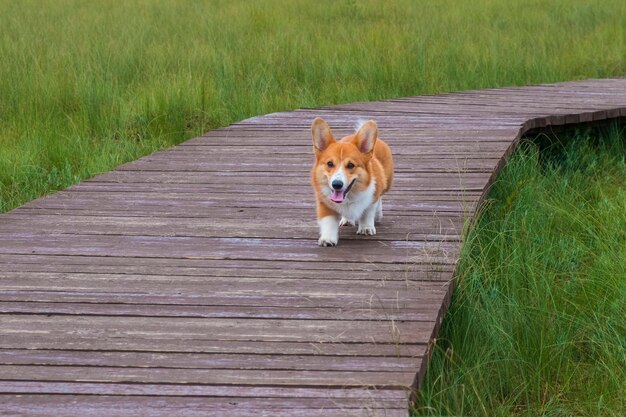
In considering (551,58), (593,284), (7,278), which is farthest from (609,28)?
(7,278)

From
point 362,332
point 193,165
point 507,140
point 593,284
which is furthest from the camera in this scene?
point 507,140

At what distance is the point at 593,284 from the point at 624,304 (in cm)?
38

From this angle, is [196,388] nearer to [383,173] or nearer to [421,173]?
[383,173]

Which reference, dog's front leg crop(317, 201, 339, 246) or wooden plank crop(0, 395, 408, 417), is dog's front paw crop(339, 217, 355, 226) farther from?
wooden plank crop(0, 395, 408, 417)

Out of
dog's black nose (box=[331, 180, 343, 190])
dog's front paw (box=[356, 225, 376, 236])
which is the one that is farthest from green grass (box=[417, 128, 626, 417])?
dog's black nose (box=[331, 180, 343, 190])

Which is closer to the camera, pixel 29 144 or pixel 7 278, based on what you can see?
pixel 7 278

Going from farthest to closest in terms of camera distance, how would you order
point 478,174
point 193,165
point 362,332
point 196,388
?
point 193,165, point 478,174, point 362,332, point 196,388

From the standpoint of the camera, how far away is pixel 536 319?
12.4 ft

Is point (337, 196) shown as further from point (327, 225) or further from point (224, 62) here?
point (224, 62)

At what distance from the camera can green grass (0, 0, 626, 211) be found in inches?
292

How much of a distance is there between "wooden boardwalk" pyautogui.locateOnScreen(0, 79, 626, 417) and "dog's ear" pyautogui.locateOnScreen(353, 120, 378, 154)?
412mm

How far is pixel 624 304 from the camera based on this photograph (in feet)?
13.2

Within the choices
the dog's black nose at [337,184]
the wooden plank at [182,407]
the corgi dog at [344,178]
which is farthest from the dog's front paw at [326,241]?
the wooden plank at [182,407]

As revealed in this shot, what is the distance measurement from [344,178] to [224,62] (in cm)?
545
